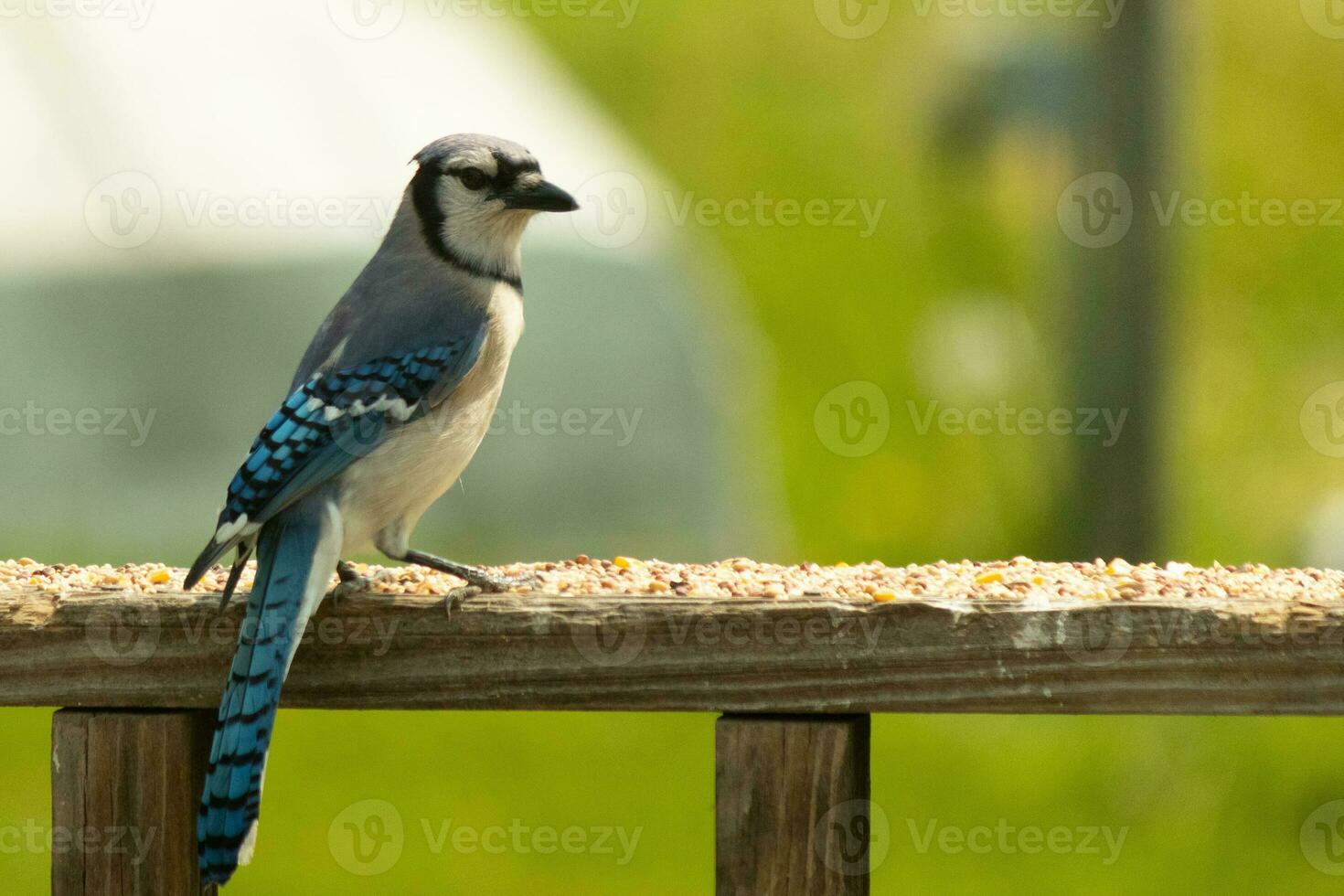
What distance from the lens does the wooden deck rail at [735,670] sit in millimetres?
2289

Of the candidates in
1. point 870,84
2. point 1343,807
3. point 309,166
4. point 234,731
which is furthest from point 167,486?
point 870,84

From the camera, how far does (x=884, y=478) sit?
9938 mm

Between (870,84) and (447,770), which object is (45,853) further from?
(870,84)

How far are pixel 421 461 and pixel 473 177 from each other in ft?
2.40

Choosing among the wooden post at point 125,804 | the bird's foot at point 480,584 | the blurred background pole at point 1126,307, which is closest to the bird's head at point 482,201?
the bird's foot at point 480,584

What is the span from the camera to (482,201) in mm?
3578

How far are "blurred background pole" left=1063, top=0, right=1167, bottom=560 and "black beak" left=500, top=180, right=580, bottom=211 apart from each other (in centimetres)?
456

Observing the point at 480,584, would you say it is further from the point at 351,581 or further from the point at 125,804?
the point at 125,804

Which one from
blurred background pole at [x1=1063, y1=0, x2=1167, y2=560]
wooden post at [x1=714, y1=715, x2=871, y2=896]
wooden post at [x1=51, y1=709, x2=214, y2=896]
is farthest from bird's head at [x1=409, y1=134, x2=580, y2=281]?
blurred background pole at [x1=1063, y1=0, x2=1167, y2=560]

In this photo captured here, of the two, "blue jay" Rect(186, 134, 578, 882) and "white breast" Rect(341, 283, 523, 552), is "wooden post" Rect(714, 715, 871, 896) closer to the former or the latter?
"blue jay" Rect(186, 134, 578, 882)

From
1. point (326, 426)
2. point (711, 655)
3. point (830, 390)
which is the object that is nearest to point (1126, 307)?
point (830, 390)

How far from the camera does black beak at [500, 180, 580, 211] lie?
3.56 metres

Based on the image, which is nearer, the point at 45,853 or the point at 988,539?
the point at 45,853

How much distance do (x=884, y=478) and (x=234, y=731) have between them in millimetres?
7738
